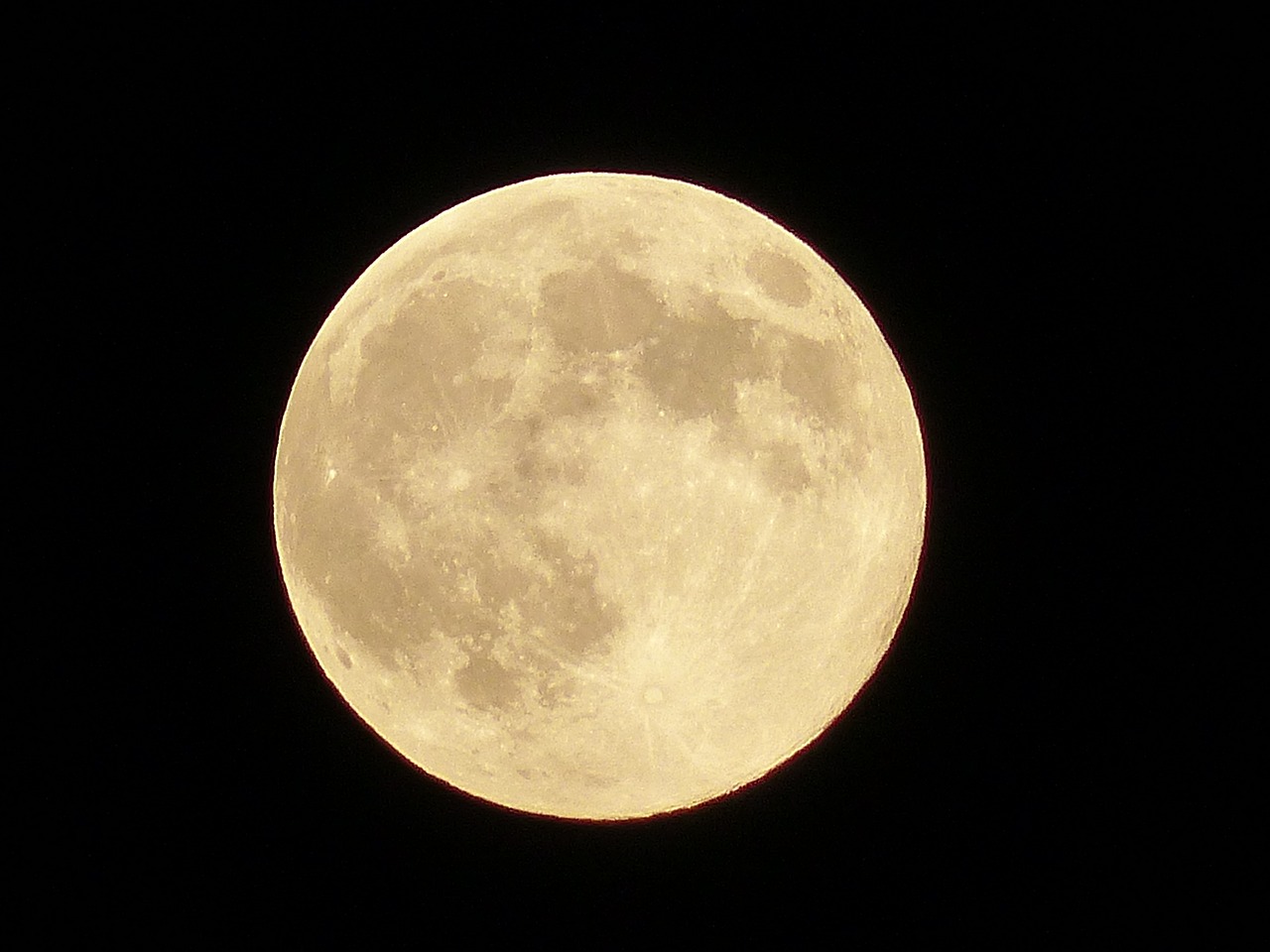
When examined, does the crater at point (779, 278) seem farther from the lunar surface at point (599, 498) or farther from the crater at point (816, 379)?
the crater at point (816, 379)

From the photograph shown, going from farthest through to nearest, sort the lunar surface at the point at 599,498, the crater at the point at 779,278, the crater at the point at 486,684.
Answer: the crater at the point at 779,278 → the crater at the point at 486,684 → the lunar surface at the point at 599,498

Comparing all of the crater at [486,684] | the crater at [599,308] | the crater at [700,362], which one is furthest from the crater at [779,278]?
the crater at [486,684]

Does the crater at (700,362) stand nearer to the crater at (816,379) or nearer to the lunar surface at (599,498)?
the lunar surface at (599,498)

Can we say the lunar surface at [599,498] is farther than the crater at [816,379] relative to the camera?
No

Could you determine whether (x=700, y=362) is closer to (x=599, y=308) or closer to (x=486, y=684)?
(x=599, y=308)

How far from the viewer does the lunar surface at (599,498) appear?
4.80 metres

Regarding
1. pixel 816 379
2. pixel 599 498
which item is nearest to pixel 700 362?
pixel 816 379

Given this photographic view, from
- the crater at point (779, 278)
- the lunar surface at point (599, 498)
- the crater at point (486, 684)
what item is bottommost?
the crater at point (486, 684)

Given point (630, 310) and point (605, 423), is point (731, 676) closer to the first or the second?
point (605, 423)

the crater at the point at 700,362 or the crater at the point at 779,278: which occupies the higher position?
the crater at the point at 779,278

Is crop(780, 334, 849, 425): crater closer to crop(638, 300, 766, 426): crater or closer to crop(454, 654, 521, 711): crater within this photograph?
crop(638, 300, 766, 426): crater

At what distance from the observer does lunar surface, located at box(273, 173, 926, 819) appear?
15.8ft

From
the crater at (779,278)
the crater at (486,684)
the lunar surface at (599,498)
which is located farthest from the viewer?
the crater at (779,278)

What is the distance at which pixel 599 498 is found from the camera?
4.74m
